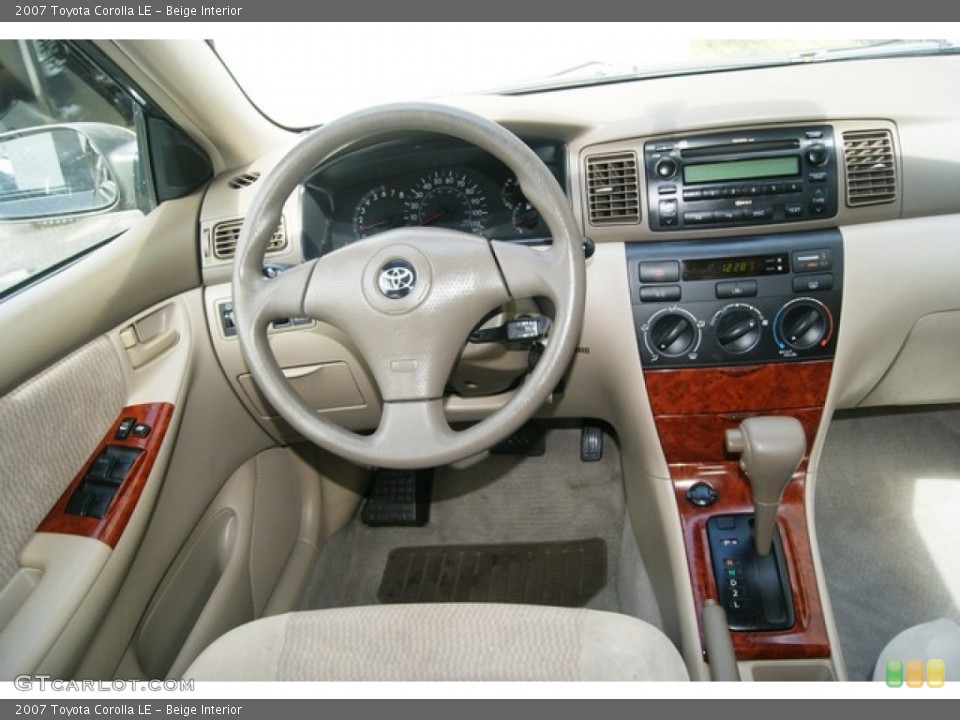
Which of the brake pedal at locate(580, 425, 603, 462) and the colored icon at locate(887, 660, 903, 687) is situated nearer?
the colored icon at locate(887, 660, 903, 687)

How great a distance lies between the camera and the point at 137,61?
1413 millimetres

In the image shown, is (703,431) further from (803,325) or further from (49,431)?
(49,431)

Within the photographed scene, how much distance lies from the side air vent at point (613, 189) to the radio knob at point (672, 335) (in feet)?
0.74

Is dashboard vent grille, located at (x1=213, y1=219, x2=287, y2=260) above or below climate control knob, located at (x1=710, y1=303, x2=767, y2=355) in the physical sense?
above

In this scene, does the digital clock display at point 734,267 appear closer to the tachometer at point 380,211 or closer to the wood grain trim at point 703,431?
the wood grain trim at point 703,431

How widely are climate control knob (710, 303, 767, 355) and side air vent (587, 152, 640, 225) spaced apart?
0.28 m

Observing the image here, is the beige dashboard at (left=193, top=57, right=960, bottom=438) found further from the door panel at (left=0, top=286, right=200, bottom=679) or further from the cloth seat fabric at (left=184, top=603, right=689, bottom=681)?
the cloth seat fabric at (left=184, top=603, right=689, bottom=681)

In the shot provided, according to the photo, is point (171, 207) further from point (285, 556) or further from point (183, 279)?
point (285, 556)

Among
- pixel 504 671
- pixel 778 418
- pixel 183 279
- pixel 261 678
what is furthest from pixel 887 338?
pixel 183 279

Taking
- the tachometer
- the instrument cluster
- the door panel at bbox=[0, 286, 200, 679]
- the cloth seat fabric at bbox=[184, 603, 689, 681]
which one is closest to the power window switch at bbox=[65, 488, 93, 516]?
the door panel at bbox=[0, 286, 200, 679]

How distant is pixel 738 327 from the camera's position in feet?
4.98

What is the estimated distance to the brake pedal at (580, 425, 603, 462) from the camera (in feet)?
7.39

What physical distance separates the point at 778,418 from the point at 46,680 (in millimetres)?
1389

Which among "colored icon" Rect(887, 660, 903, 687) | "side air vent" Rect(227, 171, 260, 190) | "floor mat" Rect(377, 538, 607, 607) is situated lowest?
"floor mat" Rect(377, 538, 607, 607)
